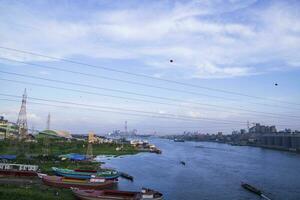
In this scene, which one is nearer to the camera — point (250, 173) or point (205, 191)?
point (205, 191)

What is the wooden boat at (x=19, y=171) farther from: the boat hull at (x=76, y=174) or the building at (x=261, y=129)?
the building at (x=261, y=129)

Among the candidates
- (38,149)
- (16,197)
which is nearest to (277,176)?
(16,197)

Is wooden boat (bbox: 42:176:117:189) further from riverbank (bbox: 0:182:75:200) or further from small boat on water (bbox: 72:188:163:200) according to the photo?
small boat on water (bbox: 72:188:163:200)

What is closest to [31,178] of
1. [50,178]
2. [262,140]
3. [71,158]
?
[50,178]

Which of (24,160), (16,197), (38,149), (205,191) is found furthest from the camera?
(38,149)

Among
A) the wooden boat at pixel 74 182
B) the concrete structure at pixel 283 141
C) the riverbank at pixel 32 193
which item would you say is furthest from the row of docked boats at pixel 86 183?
the concrete structure at pixel 283 141

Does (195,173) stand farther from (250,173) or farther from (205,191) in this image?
(205,191)

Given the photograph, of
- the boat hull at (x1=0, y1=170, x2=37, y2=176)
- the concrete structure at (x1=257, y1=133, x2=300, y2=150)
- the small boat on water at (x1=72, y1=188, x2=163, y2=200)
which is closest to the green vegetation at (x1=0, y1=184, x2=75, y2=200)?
the small boat on water at (x1=72, y1=188, x2=163, y2=200)

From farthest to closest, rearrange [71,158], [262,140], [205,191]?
[262,140], [71,158], [205,191]
